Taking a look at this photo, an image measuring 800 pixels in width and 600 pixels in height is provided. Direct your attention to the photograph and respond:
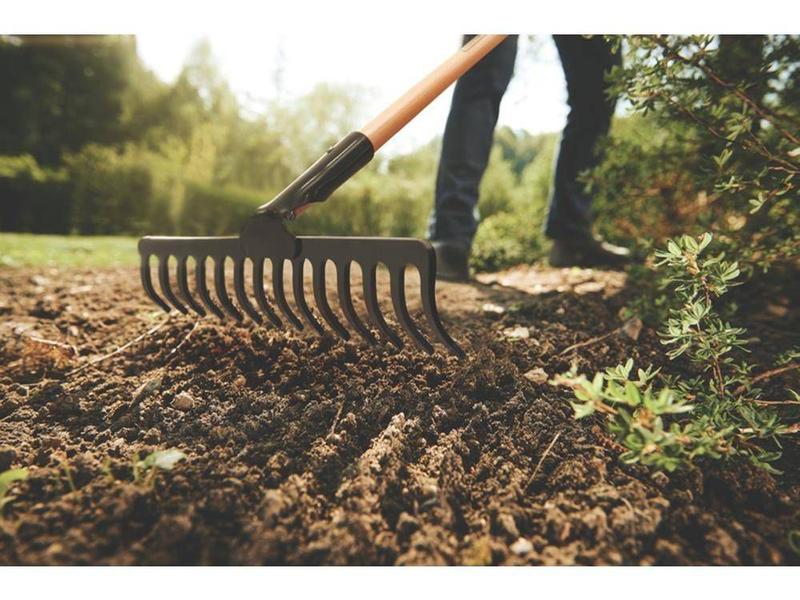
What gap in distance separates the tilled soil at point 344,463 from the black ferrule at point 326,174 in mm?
561

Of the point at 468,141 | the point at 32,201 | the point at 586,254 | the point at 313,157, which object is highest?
the point at 313,157

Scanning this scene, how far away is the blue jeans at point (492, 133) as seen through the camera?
2.67 meters

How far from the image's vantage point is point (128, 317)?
2.33 m

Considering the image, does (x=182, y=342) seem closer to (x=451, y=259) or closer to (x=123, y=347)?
(x=123, y=347)

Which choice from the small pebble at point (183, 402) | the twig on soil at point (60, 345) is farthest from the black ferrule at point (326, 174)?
the twig on soil at point (60, 345)

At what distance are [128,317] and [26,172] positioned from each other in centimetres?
792

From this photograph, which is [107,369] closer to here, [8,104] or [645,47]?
[645,47]

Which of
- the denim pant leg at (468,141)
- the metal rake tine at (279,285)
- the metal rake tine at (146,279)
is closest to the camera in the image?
the metal rake tine at (279,285)

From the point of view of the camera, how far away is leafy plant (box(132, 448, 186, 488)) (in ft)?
3.78

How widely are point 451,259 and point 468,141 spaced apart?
723 millimetres

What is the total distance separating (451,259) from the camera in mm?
2893

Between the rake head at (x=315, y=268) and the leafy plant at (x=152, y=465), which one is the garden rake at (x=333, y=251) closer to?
the rake head at (x=315, y=268)

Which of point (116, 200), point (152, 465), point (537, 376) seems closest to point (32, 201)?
point (116, 200)

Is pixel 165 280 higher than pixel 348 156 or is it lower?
lower
